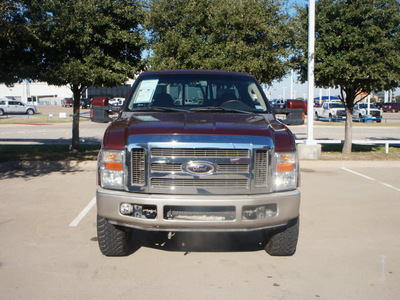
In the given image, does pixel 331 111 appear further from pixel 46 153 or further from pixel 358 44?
pixel 46 153

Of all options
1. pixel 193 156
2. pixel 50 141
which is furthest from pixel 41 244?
pixel 50 141

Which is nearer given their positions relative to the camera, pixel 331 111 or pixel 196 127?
pixel 196 127

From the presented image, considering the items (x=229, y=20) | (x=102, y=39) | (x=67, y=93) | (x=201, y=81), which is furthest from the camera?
(x=67, y=93)

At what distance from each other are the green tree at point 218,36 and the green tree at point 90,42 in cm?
98

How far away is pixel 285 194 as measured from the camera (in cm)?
448

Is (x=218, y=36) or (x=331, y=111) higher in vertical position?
(x=218, y=36)

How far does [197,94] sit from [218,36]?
9.26 metres

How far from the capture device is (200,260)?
4980mm

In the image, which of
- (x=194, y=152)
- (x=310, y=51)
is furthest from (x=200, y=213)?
(x=310, y=51)

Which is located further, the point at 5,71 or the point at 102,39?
the point at 102,39

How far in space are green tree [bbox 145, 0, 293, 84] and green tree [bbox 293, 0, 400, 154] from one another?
5.27 feet

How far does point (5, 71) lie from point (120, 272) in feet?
27.0

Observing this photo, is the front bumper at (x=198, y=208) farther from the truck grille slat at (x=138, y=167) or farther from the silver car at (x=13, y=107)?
the silver car at (x=13, y=107)

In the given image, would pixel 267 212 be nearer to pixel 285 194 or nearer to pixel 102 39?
pixel 285 194
